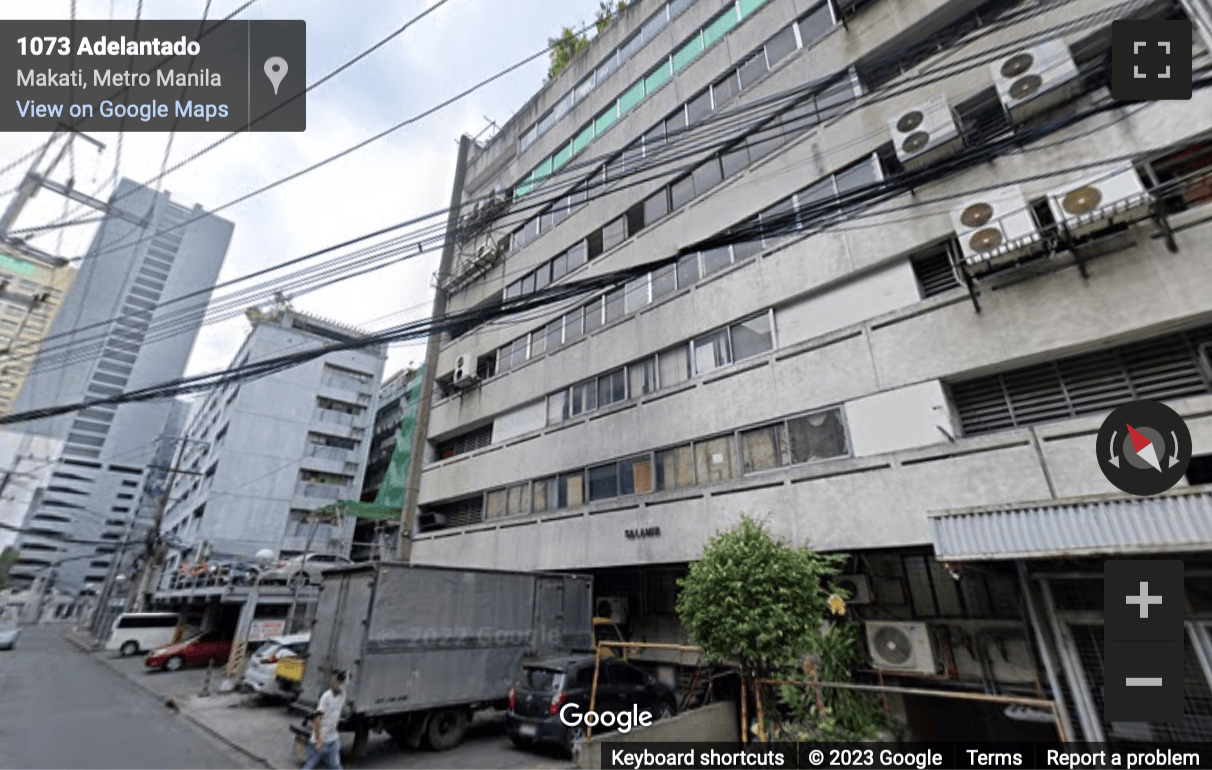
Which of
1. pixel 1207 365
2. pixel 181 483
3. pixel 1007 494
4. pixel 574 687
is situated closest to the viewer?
pixel 1207 365

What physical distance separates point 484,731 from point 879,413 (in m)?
10.8

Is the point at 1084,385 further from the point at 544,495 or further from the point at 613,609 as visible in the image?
the point at 544,495

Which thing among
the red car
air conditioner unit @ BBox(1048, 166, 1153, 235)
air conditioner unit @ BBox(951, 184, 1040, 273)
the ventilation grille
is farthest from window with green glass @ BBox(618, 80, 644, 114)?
the red car

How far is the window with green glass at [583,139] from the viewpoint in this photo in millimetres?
20109

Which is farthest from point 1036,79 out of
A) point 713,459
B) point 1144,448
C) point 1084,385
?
point 713,459

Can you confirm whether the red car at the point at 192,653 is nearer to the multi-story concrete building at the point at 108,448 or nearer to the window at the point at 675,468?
the window at the point at 675,468

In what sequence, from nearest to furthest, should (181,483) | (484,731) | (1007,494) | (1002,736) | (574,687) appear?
(1007,494) < (1002,736) < (574,687) < (484,731) < (181,483)

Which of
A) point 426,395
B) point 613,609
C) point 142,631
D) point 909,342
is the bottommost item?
point 142,631

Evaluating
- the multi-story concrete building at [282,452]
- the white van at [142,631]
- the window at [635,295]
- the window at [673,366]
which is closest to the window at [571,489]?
the window at [673,366]

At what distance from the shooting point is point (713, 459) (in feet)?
39.7

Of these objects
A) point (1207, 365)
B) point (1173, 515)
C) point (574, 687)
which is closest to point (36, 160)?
point (574, 687)

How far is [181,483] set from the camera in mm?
54469

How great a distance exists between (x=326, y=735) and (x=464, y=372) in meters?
14.3

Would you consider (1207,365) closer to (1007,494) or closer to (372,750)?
(1007,494)
